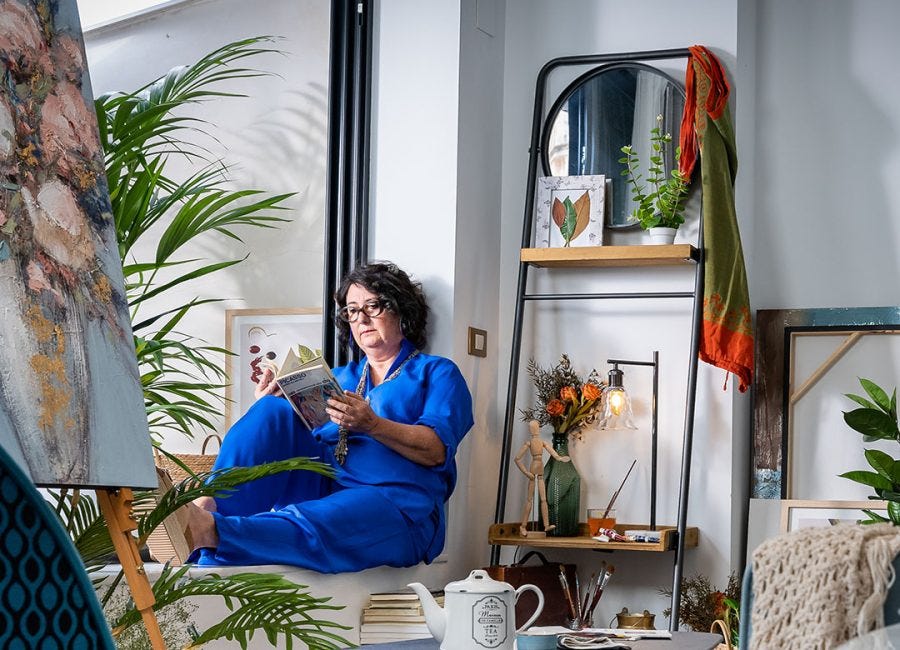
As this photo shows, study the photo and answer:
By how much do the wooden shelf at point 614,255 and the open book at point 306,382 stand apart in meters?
0.86

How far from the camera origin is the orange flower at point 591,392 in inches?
143

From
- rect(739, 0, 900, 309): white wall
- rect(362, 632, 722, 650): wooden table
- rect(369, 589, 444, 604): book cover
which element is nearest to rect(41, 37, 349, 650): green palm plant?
rect(362, 632, 722, 650): wooden table

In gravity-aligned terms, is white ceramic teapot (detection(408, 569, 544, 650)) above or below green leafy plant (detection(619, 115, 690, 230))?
below

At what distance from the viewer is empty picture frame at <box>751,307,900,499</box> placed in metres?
3.62

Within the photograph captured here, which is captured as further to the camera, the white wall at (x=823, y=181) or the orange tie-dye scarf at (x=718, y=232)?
the white wall at (x=823, y=181)

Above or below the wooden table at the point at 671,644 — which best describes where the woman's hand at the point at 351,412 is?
above

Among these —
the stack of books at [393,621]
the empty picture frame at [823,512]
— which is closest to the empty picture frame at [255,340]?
the stack of books at [393,621]

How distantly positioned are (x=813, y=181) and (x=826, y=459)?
2.81 ft

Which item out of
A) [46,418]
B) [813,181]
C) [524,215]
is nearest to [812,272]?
[813,181]

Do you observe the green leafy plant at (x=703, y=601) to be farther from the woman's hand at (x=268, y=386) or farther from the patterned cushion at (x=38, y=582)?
the patterned cushion at (x=38, y=582)

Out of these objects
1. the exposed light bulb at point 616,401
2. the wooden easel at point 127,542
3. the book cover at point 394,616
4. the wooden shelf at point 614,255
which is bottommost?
the book cover at point 394,616

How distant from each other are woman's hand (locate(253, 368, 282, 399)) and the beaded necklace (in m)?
0.20

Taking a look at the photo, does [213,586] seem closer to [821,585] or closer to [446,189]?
[821,585]

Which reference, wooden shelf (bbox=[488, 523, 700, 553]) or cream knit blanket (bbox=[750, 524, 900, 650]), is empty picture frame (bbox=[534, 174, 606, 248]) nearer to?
wooden shelf (bbox=[488, 523, 700, 553])
